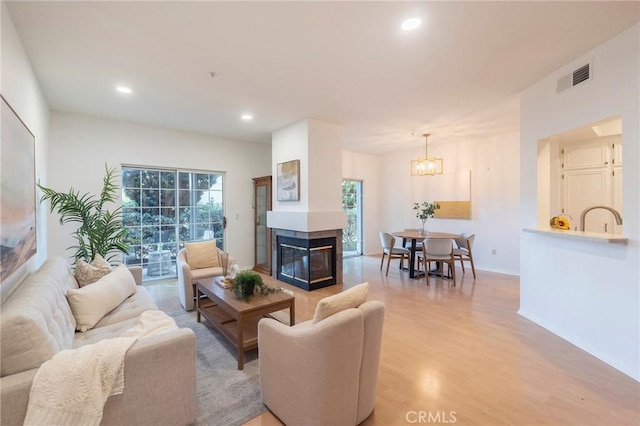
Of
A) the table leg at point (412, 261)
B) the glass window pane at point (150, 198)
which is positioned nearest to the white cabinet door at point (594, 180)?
the table leg at point (412, 261)

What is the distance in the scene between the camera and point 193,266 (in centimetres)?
386

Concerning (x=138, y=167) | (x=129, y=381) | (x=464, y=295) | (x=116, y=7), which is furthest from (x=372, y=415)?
(x=138, y=167)

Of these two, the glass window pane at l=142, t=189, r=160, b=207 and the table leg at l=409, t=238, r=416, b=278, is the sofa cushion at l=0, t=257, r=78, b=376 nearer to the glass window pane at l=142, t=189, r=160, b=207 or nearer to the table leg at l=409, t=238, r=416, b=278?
the glass window pane at l=142, t=189, r=160, b=207

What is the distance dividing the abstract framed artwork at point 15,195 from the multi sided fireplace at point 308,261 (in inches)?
121

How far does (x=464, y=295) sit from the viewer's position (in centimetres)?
397

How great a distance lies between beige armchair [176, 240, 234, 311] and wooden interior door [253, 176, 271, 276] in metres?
1.49

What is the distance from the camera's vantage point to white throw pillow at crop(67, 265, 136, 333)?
2.07 metres

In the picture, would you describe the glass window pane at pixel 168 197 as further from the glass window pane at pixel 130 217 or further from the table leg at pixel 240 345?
the table leg at pixel 240 345

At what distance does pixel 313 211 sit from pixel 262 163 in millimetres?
2330

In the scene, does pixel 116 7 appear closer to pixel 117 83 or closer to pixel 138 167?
pixel 117 83

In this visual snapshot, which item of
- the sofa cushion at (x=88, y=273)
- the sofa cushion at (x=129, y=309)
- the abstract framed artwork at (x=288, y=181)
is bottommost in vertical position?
the sofa cushion at (x=129, y=309)

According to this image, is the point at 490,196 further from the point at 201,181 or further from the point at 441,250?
the point at 201,181

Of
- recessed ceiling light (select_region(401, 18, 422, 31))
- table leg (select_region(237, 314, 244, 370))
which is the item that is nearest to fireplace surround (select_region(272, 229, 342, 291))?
table leg (select_region(237, 314, 244, 370))

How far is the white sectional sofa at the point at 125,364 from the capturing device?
3.96ft
